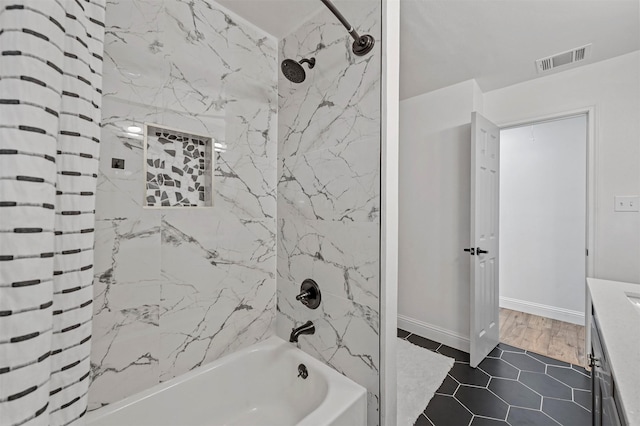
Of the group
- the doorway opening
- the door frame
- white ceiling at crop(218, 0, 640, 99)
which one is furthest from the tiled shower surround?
the doorway opening

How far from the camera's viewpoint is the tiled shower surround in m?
1.26

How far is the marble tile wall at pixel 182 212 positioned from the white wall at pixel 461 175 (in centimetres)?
177

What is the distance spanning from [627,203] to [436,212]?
54.1 inches

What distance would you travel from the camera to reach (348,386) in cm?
132

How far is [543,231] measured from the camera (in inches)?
137

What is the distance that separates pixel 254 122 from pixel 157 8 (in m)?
0.69

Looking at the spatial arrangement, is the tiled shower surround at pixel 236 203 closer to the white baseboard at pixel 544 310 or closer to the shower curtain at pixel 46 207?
the shower curtain at pixel 46 207

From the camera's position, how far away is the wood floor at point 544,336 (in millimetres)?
2529

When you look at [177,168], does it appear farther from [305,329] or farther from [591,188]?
[591,188]

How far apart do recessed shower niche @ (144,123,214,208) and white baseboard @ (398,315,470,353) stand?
250 centimetres

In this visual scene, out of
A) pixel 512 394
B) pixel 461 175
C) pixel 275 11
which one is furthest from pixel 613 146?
pixel 275 11

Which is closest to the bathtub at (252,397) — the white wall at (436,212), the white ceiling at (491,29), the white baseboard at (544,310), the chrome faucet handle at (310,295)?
the chrome faucet handle at (310,295)

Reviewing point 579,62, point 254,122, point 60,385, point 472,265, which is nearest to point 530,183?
point 579,62

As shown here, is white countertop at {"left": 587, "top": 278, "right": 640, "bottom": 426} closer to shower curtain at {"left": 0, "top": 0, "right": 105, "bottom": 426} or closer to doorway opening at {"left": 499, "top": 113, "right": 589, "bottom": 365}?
shower curtain at {"left": 0, "top": 0, "right": 105, "bottom": 426}
